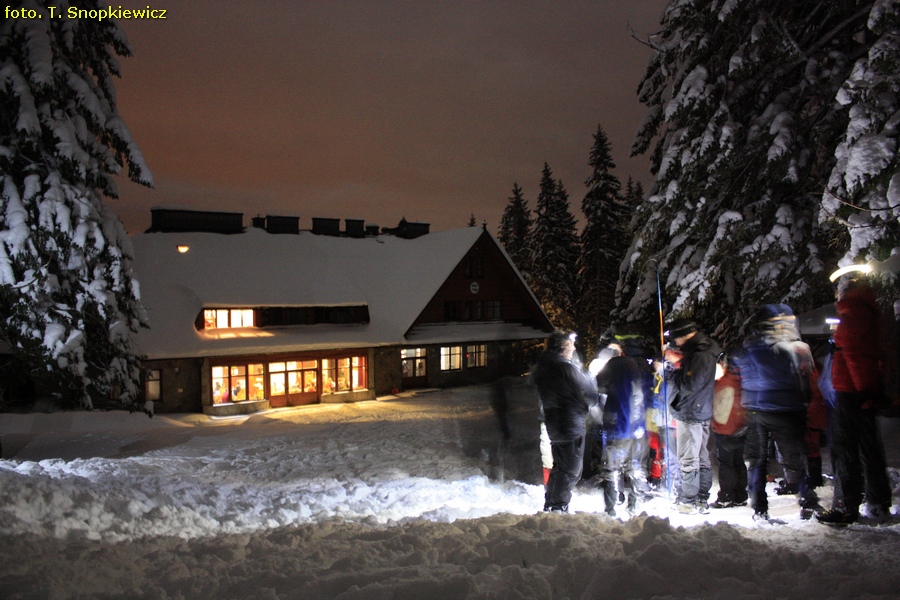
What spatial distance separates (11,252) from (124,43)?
258 inches

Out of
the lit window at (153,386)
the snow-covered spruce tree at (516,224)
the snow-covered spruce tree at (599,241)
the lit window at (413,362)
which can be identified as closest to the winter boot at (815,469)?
the lit window at (153,386)

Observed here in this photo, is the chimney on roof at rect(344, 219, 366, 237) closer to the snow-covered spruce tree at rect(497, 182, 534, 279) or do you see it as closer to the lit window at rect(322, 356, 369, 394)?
the lit window at rect(322, 356, 369, 394)

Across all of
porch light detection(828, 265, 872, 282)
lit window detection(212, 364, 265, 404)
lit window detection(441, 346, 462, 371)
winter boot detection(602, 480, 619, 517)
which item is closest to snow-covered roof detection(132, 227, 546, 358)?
lit window detection(441, 346, 462, 371)

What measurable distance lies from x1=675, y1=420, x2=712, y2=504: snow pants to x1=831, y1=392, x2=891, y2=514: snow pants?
1325 millimetres

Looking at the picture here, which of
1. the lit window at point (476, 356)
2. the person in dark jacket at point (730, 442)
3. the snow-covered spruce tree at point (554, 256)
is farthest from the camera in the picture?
the snow-covered spruce tree at point (554, 256)

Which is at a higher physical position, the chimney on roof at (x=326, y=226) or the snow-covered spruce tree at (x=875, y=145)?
the chimney on roof at (x=326, y=226)

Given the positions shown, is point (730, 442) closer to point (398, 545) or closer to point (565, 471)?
point (565, 471)

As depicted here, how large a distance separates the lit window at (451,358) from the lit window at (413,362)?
127 centimetres

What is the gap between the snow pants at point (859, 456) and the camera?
4.97 m

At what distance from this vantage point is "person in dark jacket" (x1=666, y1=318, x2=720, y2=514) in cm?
607

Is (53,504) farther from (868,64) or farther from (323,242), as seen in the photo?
(323,242)

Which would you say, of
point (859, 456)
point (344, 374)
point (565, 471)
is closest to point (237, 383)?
point (344, 374)

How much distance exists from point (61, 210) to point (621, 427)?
43.8 feet

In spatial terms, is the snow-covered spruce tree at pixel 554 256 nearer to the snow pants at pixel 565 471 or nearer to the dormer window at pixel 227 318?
the dormer window at pixel 227 318
